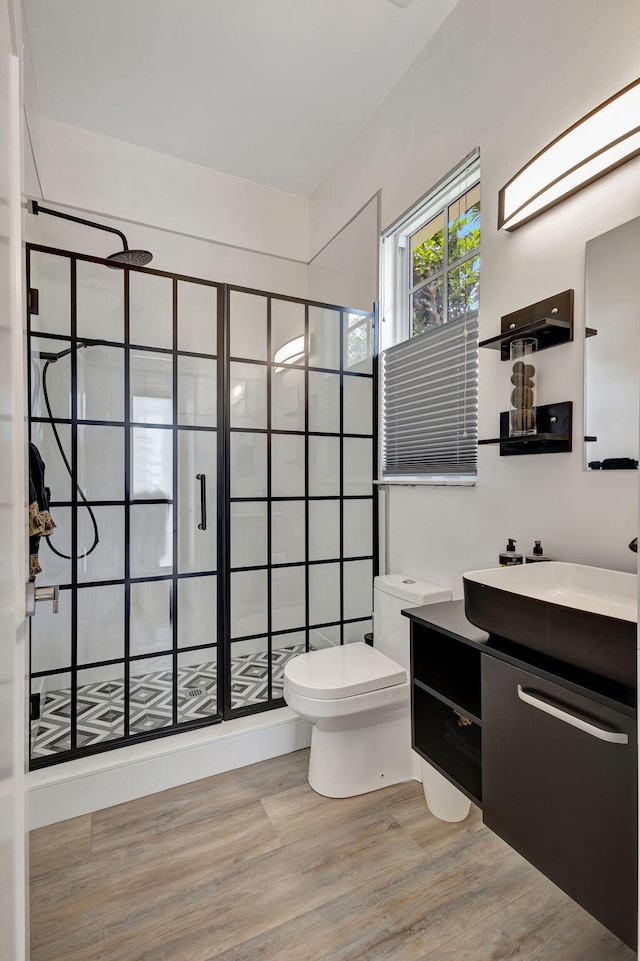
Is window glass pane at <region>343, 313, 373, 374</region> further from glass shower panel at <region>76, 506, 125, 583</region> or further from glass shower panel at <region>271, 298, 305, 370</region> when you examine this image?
glass shower panel at <region>76, 506, 125, 583</region>

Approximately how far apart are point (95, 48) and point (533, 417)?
2380 mm

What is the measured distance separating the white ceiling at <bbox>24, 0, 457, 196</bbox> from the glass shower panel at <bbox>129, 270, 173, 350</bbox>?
98 cm

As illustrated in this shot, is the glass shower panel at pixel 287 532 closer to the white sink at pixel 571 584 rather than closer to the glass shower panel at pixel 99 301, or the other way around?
the glass shower panel at pixel 99 301

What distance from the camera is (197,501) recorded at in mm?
2127

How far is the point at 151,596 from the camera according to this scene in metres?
2.04

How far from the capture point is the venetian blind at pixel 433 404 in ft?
6.03

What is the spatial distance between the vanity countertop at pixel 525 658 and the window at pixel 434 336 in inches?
24.8

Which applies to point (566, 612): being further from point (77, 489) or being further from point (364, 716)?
point (77, 489)

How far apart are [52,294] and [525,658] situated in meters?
2.06

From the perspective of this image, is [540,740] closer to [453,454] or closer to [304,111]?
[453,454]

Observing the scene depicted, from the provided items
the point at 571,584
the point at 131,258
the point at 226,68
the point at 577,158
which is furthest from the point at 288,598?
the point at 226,68

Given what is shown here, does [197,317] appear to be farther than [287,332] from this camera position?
No

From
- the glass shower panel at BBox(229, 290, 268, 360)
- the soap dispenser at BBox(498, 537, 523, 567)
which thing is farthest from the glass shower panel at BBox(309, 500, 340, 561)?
the soap dispenser at BBox(498, 537, 523, 567)

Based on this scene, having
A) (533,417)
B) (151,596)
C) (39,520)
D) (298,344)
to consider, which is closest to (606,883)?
(533,417)
